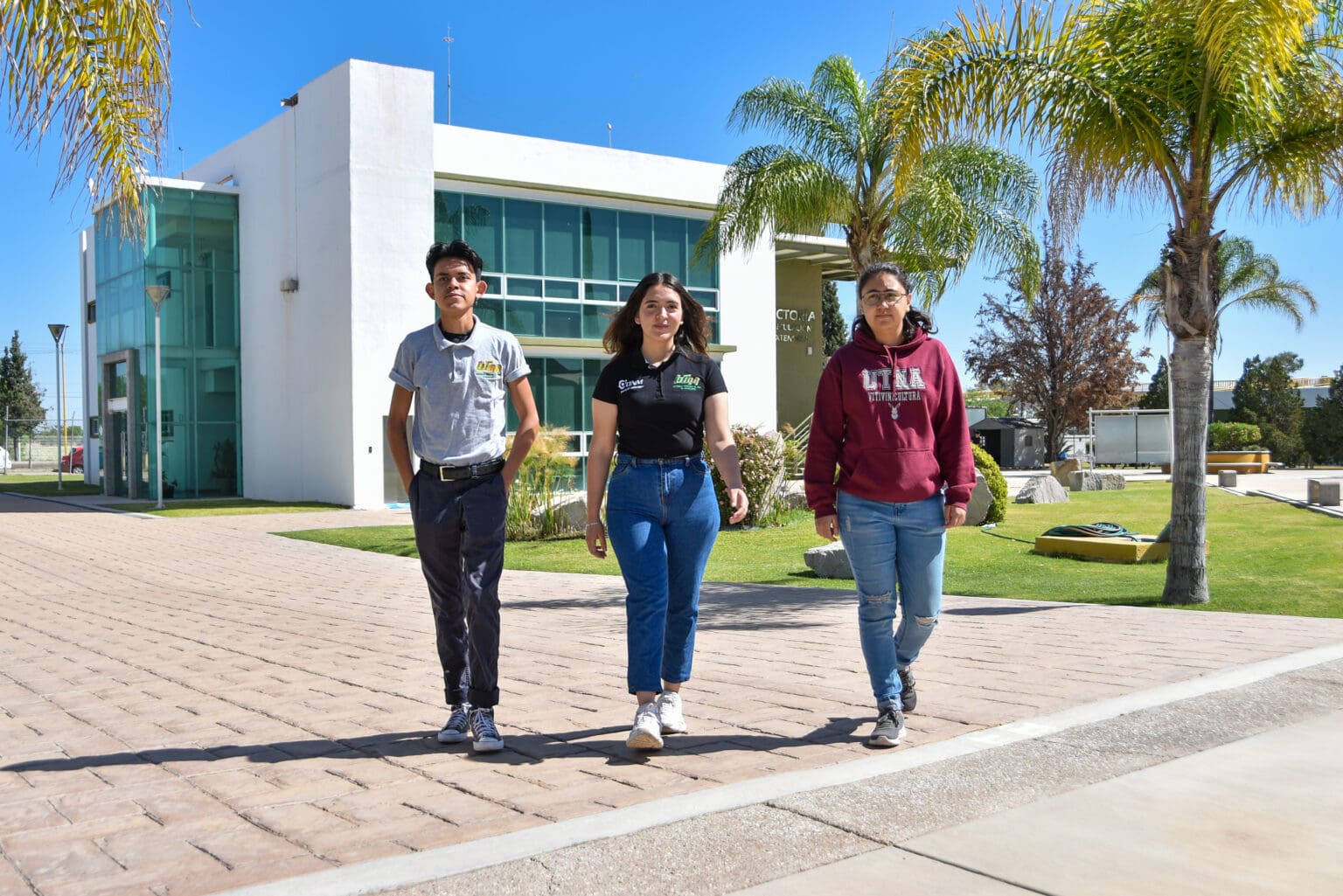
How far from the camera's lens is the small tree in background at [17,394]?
211ft

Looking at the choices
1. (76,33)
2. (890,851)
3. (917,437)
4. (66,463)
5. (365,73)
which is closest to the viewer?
(890,851)

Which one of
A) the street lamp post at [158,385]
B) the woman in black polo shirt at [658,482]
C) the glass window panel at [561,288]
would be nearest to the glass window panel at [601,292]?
the glass window panel at [561,288]

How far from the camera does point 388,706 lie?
5.40m

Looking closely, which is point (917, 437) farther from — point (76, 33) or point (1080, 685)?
point (76, 33)

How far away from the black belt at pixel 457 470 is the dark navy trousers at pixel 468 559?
1 cm

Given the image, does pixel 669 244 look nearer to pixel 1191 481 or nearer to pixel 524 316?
pixel 524 316

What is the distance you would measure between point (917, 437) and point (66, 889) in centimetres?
321

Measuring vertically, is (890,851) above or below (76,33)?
below

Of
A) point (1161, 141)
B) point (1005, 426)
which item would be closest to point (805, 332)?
point (1005, 426)

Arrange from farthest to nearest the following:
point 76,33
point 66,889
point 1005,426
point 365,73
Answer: point 1005,426 → point 365,73 → point 76,33 → point 66,889

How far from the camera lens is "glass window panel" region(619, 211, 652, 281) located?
29.2m

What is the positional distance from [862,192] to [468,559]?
1018 cm

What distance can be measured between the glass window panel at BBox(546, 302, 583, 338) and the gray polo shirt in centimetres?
2332

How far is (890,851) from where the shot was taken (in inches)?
130
